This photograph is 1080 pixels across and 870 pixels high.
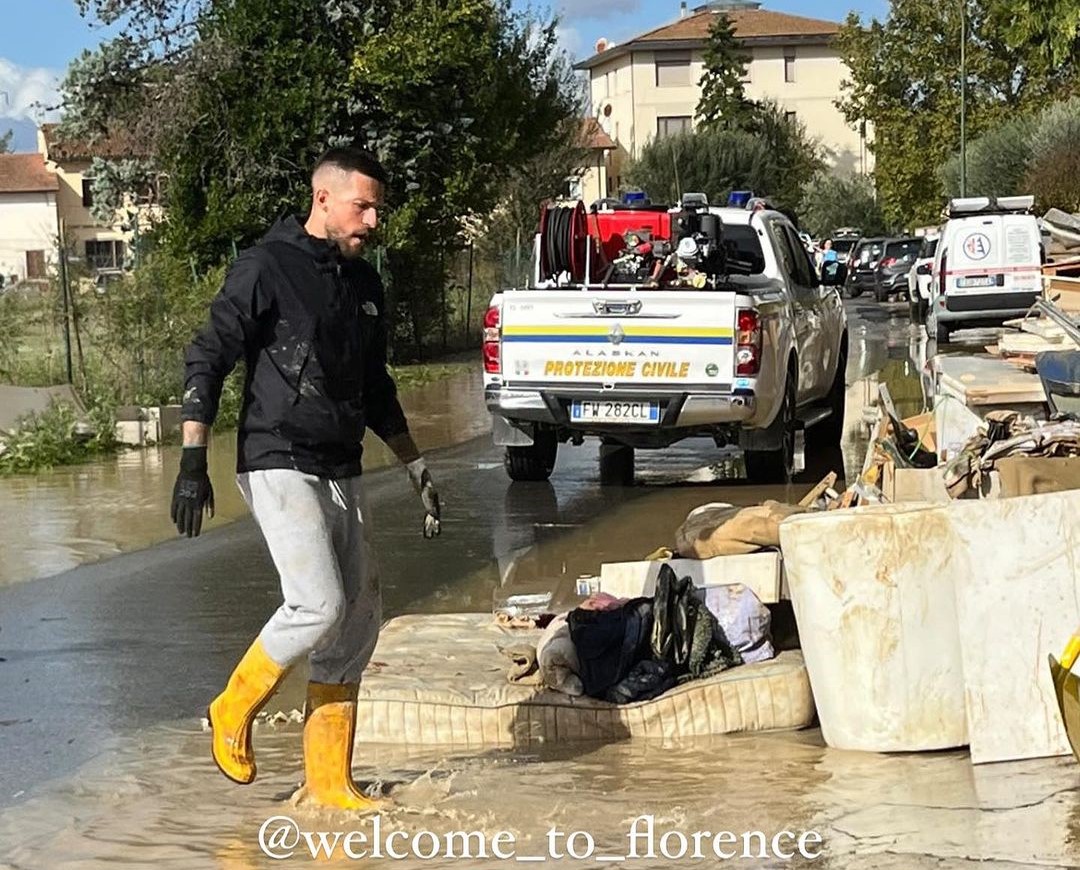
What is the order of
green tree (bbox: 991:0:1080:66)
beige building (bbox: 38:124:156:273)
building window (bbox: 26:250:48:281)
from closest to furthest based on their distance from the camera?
1. beige building (bbox: 38:124:156:273)
2. building window (bbox: 26:250:48:281)
3. green tree (bbox: 991:0:1080:66)

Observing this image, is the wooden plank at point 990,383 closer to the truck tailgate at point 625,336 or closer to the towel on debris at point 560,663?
the truck tailgate at point 625,336

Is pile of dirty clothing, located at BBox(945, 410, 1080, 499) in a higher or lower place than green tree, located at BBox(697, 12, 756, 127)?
lower

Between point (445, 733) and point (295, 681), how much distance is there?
1.31m

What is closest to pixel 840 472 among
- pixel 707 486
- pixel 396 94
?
pixel 707 486

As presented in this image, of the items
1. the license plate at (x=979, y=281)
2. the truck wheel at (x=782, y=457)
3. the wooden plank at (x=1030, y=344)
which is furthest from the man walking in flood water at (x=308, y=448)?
the license plate at (x=979, y=281)

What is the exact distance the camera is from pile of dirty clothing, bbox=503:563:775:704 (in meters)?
6.65

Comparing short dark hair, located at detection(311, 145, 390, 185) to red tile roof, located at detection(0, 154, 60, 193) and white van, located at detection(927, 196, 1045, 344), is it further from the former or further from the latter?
red tile roof, located at detection(0, 154, 60, 193)

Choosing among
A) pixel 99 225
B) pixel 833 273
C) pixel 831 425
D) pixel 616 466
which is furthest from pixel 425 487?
pixel 99 225

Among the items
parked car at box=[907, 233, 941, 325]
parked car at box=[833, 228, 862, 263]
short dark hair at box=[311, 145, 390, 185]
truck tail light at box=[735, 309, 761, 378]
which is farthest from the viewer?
parked car at box=[833, 228, 862, 263]

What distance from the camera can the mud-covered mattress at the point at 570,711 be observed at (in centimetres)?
645

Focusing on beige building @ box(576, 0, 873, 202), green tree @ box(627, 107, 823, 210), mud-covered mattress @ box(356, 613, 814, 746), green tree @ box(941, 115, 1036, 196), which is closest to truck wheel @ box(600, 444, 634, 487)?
mud-covered mattress @ box(356, 613, 814, 746)

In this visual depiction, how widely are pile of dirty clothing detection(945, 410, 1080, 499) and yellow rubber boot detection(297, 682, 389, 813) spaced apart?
2717 mm

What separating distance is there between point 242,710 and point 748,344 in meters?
7.05

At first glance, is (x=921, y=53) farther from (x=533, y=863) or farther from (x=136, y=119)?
(x=533, y=863)
